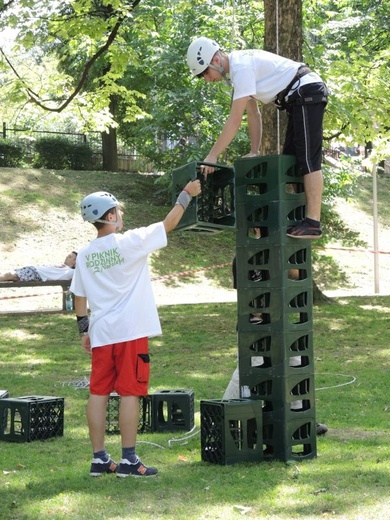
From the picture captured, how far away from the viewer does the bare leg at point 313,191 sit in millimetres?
6352

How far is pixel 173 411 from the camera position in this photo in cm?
769

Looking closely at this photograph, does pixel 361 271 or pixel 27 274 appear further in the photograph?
pixel 361 271

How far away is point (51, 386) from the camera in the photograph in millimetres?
10133

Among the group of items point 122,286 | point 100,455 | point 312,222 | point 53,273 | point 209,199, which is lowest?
point 53,273

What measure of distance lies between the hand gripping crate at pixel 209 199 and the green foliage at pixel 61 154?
978 inches

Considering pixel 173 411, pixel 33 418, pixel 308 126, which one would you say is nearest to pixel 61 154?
pixel 173 411

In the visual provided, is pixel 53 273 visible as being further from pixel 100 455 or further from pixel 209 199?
pixel 100 455

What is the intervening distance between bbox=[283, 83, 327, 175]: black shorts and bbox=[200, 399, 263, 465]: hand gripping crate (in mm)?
1592

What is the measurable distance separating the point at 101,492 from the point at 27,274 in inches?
451

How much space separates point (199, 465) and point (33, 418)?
159cm

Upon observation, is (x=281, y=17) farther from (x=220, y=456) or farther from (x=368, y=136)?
(x=220, y=456)

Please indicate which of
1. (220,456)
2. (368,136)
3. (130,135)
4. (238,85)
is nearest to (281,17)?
(368,136)

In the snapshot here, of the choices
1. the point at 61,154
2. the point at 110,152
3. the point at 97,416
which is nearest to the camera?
the point at 97,416

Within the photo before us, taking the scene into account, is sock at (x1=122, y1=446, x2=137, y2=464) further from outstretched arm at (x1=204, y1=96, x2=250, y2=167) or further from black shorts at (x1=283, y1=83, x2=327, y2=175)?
black shorts at (x1=283, y1=83, x2=327, y2=175)
